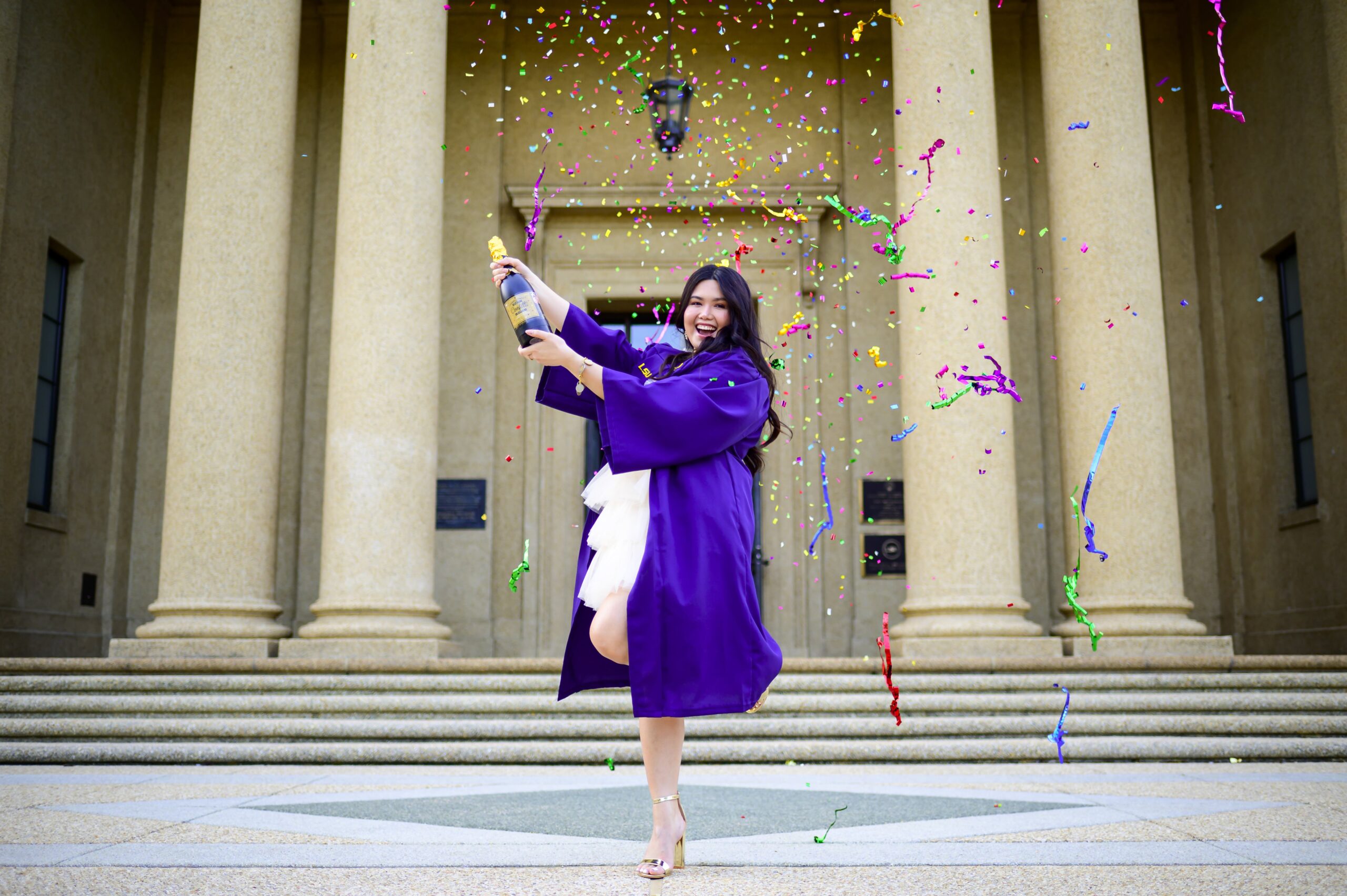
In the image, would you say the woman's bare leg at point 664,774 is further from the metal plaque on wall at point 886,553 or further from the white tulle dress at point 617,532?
the metal plaque on wall at point 886,553

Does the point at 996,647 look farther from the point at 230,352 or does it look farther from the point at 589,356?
the point at 230,352

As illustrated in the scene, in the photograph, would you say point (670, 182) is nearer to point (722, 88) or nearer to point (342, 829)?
point (722, 88)

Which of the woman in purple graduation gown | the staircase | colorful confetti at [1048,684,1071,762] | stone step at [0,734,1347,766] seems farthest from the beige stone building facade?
the woman in purple graduation gown

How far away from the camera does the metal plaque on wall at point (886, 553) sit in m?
14.0

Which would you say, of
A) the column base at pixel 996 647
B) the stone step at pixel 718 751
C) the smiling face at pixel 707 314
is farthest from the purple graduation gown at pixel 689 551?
the column base at pixel 996 647

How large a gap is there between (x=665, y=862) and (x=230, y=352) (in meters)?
8.55

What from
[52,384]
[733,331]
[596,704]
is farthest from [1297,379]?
[52,384]

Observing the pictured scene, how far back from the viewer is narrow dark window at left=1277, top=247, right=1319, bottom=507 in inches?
531

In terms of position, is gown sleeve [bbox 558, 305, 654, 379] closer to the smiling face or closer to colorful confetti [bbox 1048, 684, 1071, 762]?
the smiling face

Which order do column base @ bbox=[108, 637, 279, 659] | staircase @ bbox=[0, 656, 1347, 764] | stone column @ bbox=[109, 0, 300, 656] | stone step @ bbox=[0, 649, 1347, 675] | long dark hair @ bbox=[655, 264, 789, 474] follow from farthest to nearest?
stone column @ bbox=[109, 0, 300, 656]
column base @ bbox=[108, 637, 279, 659]
stone step @ bbox=[0, 649, 1347, 675]
staircase @ bbox=[0, 656, 1347, 764]
long dark hair @ bbox=[655, 264, 789, 474]

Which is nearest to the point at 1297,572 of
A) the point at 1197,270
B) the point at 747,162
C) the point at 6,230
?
the point at 1197,270

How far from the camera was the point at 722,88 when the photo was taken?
1509 cm

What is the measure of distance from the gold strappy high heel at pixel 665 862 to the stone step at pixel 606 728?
4679 millimetres

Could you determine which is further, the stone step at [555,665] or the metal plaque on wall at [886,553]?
the metal plaque on wall at [886,553]
